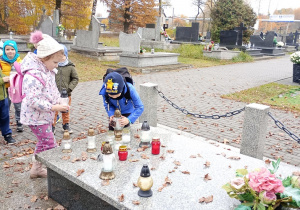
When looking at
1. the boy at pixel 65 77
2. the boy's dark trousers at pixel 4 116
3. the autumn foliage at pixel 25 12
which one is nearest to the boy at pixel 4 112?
the boy's dark trousers at pixel 4 116

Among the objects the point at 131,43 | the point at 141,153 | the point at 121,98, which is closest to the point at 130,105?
the point at 121,98

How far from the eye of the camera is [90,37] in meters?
18.3

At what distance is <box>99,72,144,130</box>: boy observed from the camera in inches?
147

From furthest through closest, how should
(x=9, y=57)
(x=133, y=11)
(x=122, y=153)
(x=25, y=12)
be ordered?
(x=133, y=11)
(x=25, y=12)
(x=9, y=57)
(x=122, y=153)

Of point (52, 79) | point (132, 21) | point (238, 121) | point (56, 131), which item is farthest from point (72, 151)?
point (132, 21)

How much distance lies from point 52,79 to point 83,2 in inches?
1005

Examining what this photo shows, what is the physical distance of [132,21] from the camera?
3403cm

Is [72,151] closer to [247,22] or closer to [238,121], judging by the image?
[238,121]

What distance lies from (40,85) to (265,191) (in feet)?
8.66

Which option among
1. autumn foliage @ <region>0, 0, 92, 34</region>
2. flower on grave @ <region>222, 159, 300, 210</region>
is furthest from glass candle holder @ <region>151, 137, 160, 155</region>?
autumn foliage @ <region>0, 0, 92, 34</region>

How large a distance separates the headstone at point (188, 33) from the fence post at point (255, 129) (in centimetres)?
2400

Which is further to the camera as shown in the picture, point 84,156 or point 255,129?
point 255,129

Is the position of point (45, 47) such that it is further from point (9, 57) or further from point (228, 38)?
point (228, 38)

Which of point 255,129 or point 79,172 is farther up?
point 255,129
